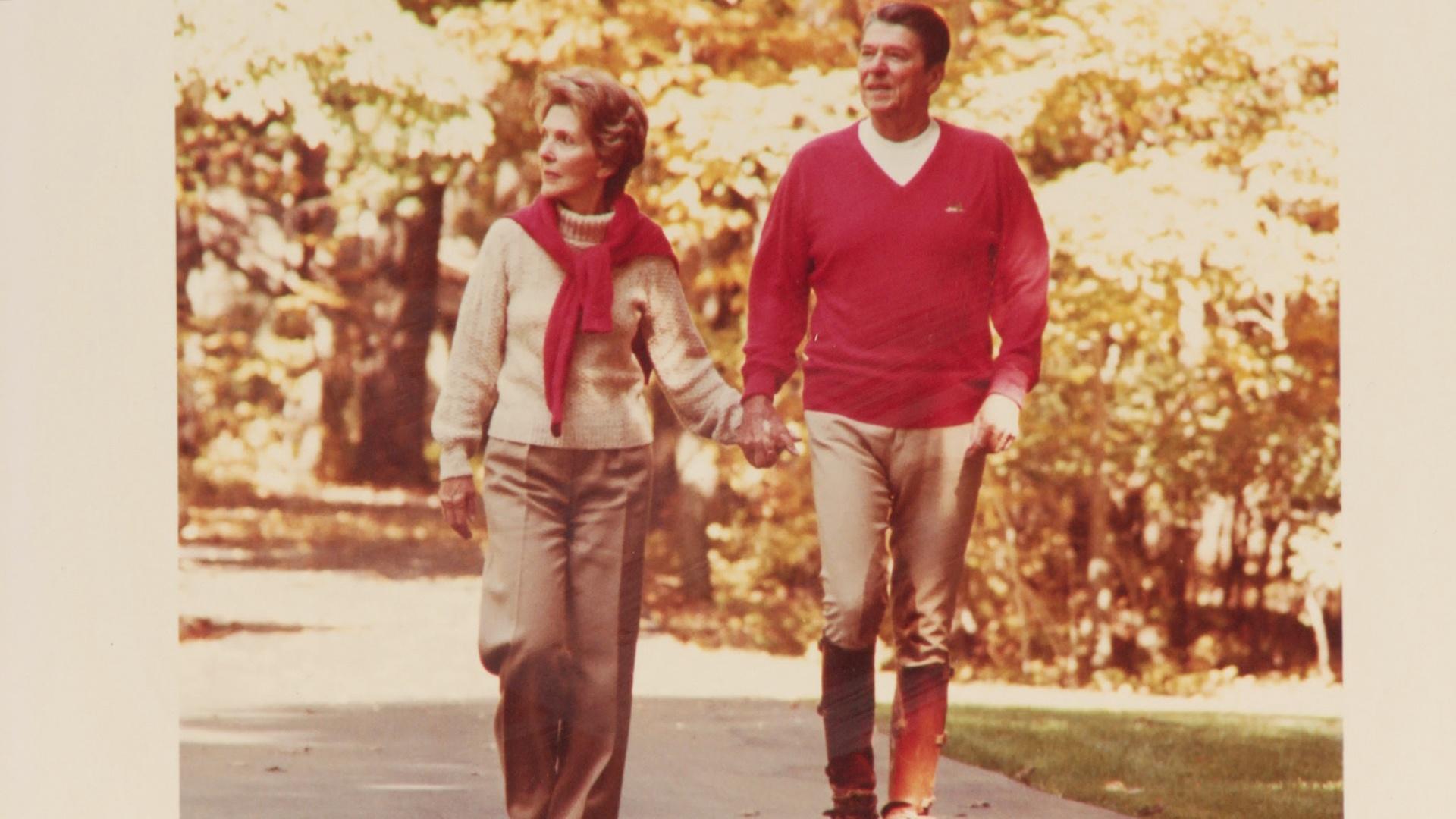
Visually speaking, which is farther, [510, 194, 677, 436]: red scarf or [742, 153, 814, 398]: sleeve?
[742, 153, 814, 398]: sleeve

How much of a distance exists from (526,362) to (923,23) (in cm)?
123

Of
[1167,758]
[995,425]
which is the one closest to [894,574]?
[995,425]

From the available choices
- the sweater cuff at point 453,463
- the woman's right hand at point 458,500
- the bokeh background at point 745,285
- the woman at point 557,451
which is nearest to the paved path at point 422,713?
the bokeh background at point 745,285

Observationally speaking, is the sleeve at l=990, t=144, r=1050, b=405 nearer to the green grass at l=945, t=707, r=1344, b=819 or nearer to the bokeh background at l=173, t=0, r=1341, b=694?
the green grass at l=945, t=707, r=1344, b=819

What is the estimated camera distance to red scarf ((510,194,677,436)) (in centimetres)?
451

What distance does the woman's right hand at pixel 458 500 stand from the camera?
177 inches

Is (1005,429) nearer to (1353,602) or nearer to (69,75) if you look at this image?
(1353,602)

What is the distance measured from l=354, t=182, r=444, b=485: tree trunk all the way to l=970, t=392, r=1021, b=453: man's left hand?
2.64m

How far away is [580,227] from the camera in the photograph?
4.60 meters

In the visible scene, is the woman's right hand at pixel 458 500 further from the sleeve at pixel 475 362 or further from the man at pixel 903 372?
the man at pixel 903 372

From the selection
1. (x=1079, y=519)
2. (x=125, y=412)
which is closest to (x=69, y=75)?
(x=125, y=412)

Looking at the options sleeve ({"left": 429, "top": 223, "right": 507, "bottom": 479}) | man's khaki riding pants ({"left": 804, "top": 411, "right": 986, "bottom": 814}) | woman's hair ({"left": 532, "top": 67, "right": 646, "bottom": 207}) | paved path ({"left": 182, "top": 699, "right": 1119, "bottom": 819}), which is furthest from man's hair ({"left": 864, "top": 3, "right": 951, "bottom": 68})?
paved path ({"left": 182, "top": 699, "right": 1119, "bottom": 819})

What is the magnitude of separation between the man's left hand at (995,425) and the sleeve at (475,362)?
1082 millimetres

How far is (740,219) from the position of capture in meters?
7.59
